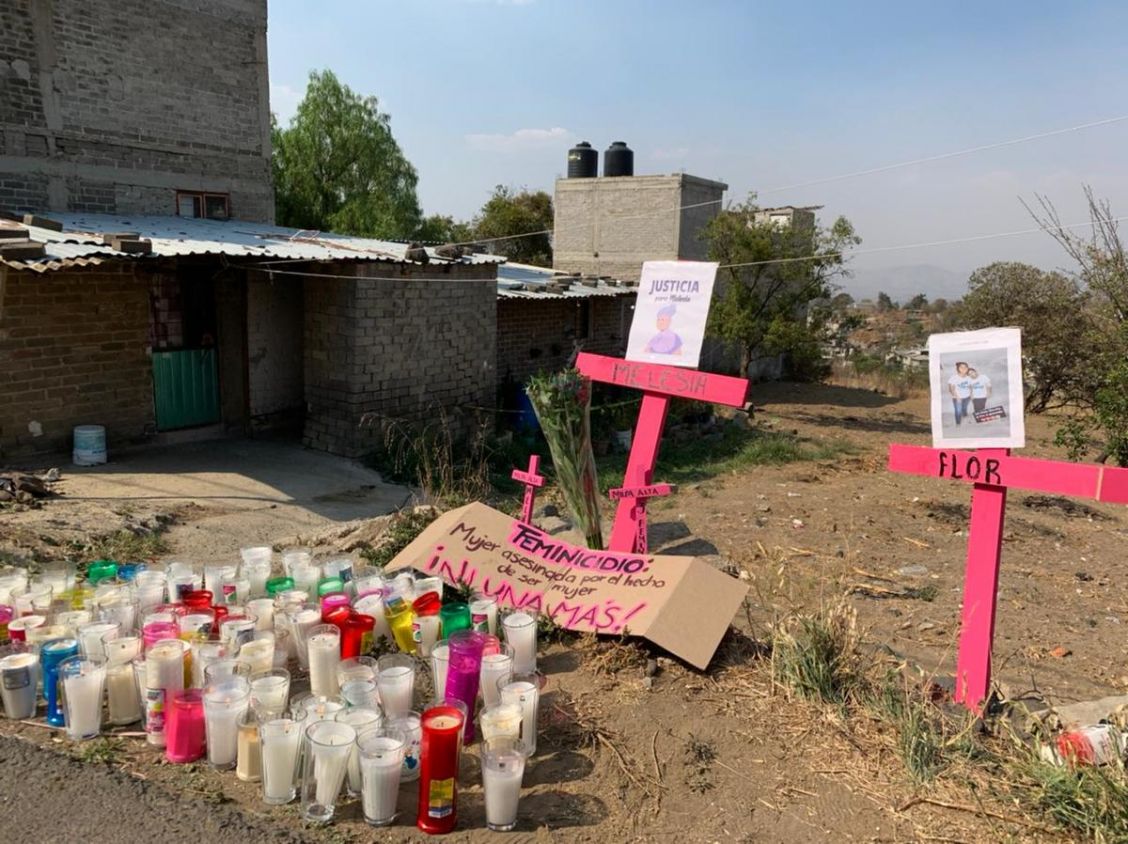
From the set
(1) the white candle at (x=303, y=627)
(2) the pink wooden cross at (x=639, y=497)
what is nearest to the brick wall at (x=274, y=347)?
Answer: (2) the pink wooden cross at (x=639, y=497)

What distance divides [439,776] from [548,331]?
12528 millimetres

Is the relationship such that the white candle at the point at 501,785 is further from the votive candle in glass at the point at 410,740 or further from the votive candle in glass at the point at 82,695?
the votive candle in glass at the point at 82,695

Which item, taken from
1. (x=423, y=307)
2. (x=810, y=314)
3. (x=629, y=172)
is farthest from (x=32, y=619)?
(x=629, y=172)

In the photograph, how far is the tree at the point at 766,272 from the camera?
16875 millimetres

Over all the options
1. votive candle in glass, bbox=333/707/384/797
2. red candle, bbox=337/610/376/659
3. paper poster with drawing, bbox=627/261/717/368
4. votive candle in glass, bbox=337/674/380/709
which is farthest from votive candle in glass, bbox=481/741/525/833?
paper poster with drawing, bbox=627/261/717/368

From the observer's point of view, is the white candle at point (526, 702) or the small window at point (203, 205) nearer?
the white candle at point (526, 702)

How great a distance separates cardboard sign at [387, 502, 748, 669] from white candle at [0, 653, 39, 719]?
1.85 meters

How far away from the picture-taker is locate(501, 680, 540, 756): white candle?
3193 millimetres

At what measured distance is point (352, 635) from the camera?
12.4 ft

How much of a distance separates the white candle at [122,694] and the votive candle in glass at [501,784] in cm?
168

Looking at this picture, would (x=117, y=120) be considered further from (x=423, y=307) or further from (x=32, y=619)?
(x=32, y=619)

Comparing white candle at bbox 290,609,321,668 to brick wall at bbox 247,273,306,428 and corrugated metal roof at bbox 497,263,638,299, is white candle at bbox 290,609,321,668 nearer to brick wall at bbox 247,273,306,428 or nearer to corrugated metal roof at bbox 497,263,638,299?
brick wall at bbox 247,273,306,428

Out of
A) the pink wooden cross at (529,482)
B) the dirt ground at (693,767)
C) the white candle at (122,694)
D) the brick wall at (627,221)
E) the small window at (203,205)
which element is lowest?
the dirt ground at (693,767)

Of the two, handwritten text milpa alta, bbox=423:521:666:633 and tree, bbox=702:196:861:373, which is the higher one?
tree, bbox=702:196:861:373
